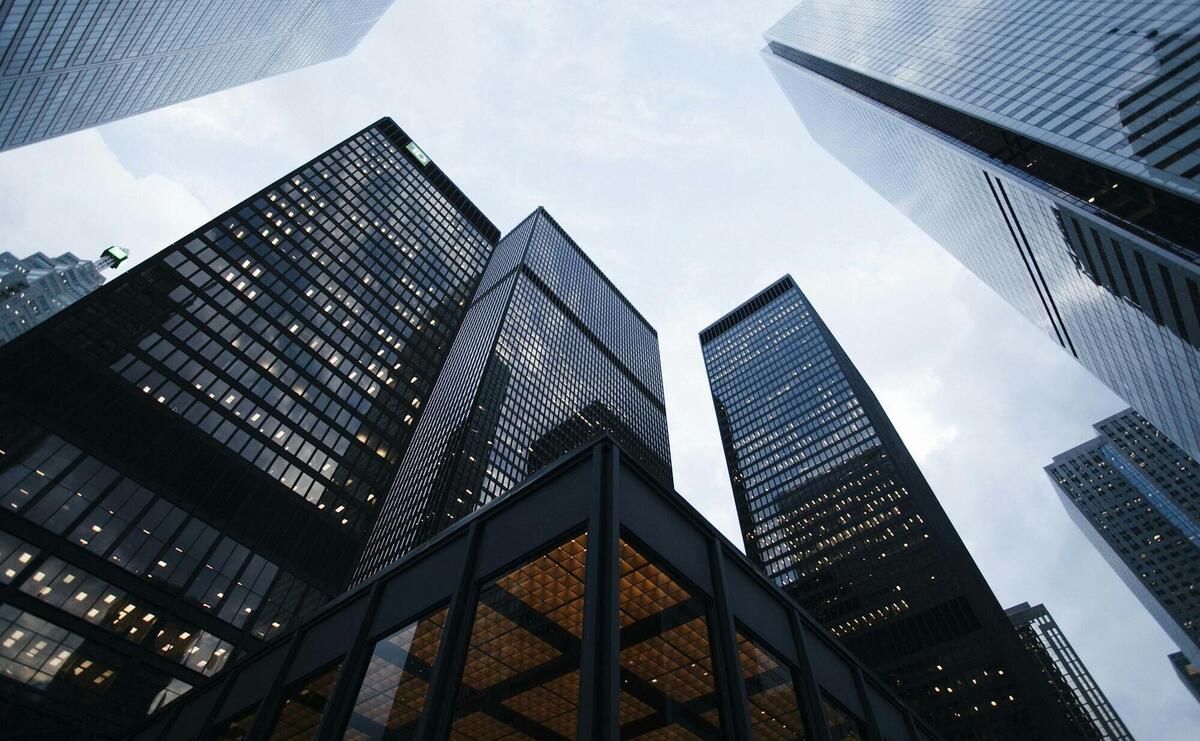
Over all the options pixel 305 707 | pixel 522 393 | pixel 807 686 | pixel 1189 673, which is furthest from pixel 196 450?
pixel 1189 673

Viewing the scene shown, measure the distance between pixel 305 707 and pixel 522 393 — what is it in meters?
101

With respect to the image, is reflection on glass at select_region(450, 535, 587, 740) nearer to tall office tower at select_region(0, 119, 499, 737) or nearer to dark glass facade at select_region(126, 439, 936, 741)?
dark glass facade at select_region(126, 439, 936, 741)

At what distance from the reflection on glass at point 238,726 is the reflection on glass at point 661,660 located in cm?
1485

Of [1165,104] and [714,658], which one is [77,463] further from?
[1165,104]

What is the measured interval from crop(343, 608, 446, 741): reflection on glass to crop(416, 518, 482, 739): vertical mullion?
2.03ft

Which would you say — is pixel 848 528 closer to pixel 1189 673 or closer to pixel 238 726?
pixel 238 726

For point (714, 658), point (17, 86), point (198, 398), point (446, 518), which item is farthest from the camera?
point (446, 518)

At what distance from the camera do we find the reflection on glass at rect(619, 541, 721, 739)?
43.9ft

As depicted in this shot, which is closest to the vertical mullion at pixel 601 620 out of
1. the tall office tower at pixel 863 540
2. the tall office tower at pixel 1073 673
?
the tall office tower at pixel 863 540

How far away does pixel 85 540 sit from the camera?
48.2 meters

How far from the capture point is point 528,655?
14.6 meters

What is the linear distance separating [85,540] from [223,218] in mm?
53715

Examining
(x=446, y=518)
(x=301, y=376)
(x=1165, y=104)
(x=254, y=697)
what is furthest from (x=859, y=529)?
(x=254, y=697)

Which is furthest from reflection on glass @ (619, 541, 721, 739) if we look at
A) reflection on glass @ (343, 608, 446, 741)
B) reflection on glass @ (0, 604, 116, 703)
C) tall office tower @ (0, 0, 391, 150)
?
tall office tower @ (0, 0, 391, 150)
